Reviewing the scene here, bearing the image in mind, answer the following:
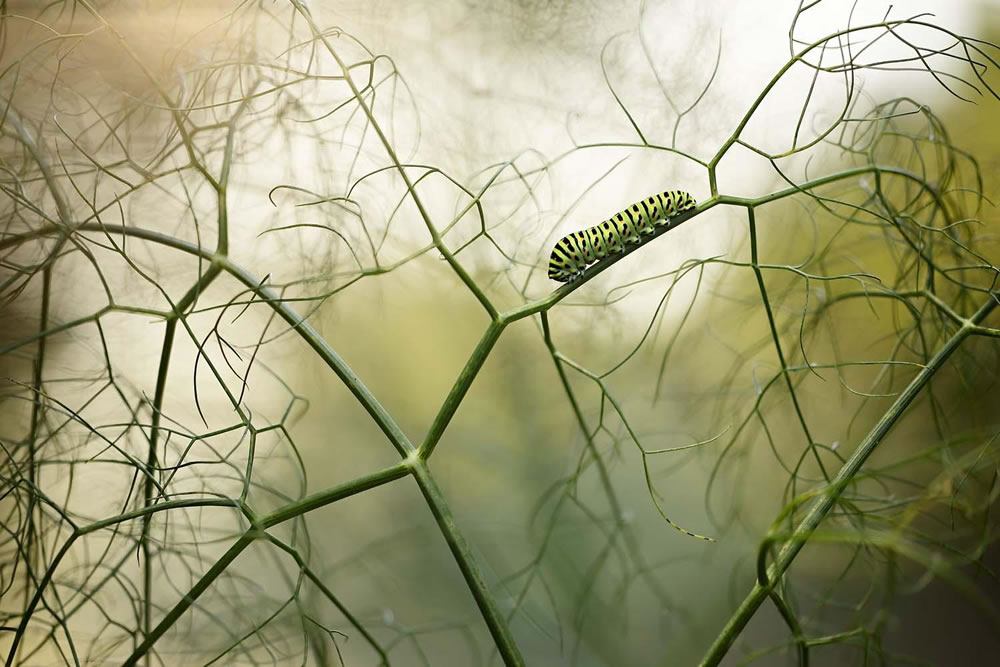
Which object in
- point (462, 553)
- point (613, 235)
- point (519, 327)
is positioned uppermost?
point (519, 327)

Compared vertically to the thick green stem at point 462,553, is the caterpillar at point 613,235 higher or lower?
higher

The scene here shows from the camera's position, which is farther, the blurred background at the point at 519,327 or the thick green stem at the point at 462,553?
the blurred background at the point at 519,327

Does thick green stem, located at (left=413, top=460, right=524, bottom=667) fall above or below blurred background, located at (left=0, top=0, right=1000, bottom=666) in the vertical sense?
below

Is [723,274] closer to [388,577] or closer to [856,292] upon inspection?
[856,292]

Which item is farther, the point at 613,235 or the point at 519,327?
the point at 519,327
